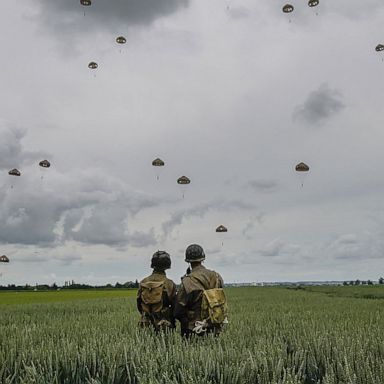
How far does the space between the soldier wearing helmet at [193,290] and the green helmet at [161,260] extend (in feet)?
2.45

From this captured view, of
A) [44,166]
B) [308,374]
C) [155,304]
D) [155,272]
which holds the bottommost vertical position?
[308,374]

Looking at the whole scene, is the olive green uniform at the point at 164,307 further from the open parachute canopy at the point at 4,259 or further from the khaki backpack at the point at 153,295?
the open parachute canopy at the point at 4,259

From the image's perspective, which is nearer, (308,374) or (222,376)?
(222,376)

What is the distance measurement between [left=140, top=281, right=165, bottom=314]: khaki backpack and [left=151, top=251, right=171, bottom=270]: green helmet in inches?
9.9

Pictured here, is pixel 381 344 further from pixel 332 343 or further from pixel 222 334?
pixel 222 334

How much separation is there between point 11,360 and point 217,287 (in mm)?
2832

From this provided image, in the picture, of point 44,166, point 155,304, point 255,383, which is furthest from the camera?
point 44,166

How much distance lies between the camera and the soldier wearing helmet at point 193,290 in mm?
6930

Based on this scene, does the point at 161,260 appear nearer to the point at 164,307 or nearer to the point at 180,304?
the point at 164,307

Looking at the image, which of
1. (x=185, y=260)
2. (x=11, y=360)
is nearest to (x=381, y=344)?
(x=185, y=260)

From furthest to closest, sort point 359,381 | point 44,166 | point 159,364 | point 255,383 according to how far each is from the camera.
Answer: point 44,166, point 159,364, point 255,383, point 359,381

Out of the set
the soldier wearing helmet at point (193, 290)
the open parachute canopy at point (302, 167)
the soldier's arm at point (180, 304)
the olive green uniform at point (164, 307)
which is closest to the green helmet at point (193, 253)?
the soldier wearing helmet at point (193, 290)

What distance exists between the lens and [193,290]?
6.90 m

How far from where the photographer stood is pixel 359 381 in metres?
4.20
